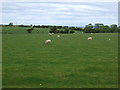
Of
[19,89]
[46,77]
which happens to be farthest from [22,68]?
[19,89]

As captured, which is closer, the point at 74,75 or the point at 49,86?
the point at 49,86

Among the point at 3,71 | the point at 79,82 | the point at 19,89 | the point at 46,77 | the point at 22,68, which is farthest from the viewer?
the point at 22,68

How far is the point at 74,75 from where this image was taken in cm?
1130

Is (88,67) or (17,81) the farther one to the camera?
(88,67)

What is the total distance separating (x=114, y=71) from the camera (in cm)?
1216

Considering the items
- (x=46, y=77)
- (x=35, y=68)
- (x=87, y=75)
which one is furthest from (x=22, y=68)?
(x=87, y=75)

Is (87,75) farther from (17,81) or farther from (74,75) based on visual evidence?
(17,81)

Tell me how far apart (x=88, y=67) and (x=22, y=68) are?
3295 mm

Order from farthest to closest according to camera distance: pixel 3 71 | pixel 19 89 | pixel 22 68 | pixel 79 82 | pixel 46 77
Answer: pixel 22 68 → pixel 3 71 → pixel 46 77 → pixel 79 82 → pixel 19 89

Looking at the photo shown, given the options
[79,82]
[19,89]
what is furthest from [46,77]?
[19,89]

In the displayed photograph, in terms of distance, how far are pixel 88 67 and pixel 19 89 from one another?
5.41m

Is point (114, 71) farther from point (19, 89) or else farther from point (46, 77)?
point (19, 89)

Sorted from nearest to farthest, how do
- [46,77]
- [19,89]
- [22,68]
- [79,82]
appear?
[19,89], [79,82], [46,77], [22,68]

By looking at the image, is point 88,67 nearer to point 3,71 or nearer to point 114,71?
point 114,71
